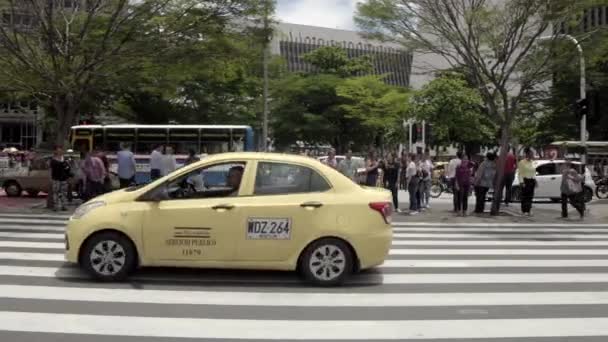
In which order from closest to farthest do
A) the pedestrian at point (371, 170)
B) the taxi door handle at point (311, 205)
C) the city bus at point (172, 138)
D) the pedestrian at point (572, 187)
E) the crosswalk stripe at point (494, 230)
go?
the taxi door handle at point (311, 205) < the crosswalk stripe at point (494, 230) < the pedestrian at point (572, 187) < the pedestrian at point (371, 170) < the city bus at point (172, 138)

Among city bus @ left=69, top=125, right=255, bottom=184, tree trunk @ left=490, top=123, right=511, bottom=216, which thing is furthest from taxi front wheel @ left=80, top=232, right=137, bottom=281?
city bus @ left=69, top=125, right=255, bottom=184

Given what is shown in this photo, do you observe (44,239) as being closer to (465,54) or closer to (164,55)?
(164,55)

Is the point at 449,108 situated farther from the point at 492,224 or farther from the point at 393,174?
the point at 492,224

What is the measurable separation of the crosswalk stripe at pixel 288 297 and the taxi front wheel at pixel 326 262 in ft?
1.38

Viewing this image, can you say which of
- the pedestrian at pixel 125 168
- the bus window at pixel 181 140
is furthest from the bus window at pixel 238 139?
the pedestrian at pixel 125 168

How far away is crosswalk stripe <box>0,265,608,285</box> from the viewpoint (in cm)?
867

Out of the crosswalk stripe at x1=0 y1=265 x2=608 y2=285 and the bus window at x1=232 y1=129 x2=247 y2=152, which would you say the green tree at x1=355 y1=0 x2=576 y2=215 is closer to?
the crosswalk stripe at x1=0 y1=265 x2=608 y2=285

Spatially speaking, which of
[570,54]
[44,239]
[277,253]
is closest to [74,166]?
[44,239]

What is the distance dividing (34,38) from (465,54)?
1196 centimetres

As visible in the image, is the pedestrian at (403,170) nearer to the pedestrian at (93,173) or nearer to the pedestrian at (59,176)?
the pedestrian at (93,173)

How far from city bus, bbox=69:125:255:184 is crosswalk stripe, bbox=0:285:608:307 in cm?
2186

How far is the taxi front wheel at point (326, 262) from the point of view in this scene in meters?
8.38

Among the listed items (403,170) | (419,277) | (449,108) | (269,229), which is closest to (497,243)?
(419,277)

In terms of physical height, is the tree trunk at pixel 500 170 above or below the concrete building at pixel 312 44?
below
